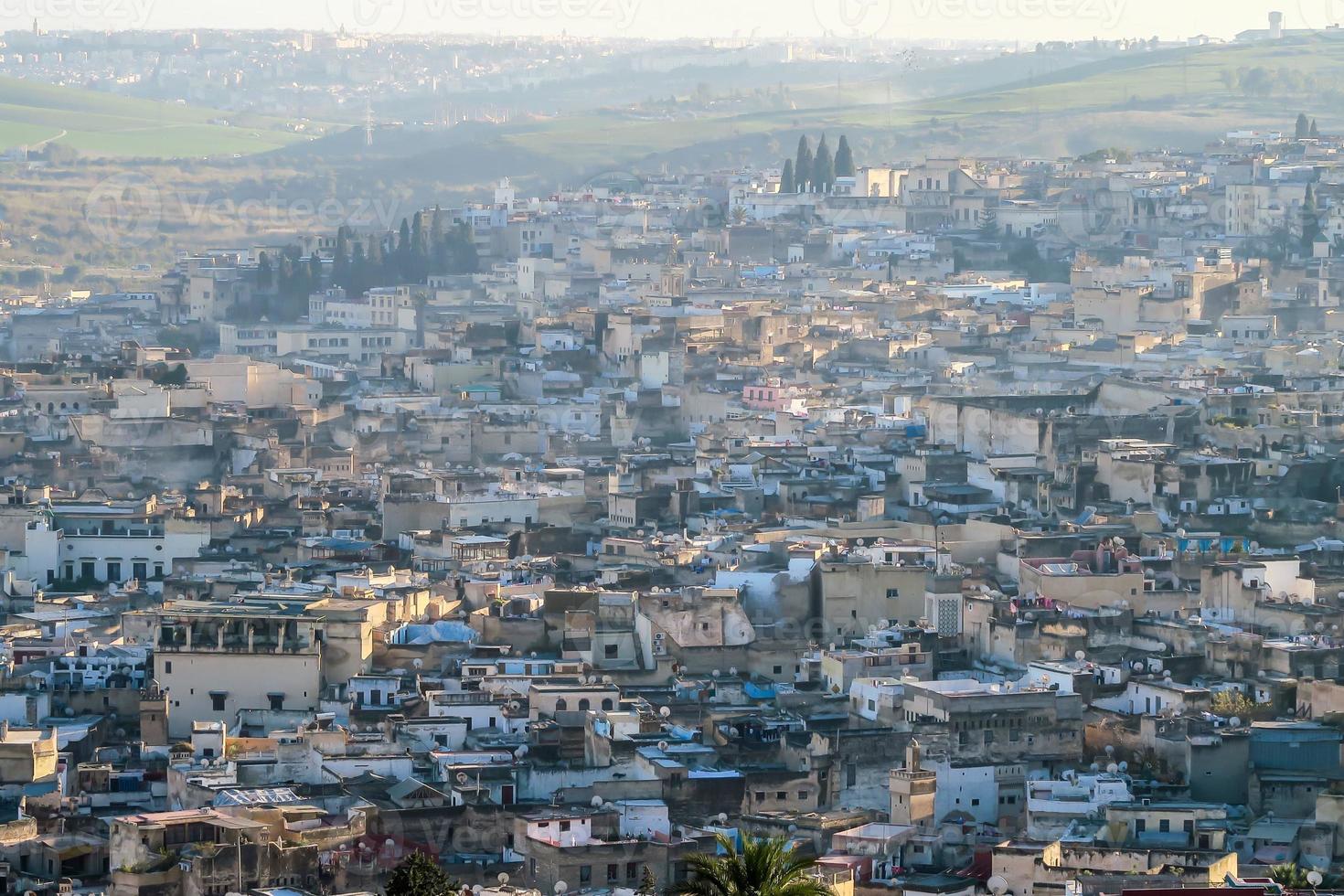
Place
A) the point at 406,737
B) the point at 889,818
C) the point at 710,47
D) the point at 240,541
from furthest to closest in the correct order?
the point at 710,47 → the point at 240,541 → the point at 406,737 → the point at 889,818

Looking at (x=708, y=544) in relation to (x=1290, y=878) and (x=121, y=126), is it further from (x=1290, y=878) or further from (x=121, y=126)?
(x=121, y=126)

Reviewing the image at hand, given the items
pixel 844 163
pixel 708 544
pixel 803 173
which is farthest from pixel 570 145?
pixel 708 544

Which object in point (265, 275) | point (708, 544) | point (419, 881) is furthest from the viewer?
point (265, 275)

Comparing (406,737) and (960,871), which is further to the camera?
(406,737)

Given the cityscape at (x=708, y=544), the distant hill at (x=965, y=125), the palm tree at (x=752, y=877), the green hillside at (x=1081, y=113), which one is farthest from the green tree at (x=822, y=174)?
the palm tree at (x=752, y=877)

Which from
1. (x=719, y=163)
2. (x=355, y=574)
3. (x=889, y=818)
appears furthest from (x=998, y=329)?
(x=719, y=163)

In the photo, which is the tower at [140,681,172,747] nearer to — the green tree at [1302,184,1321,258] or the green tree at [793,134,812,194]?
the green tree at [1302,184,1321,258]

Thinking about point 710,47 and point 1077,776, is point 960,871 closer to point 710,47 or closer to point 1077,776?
point 1077,776
